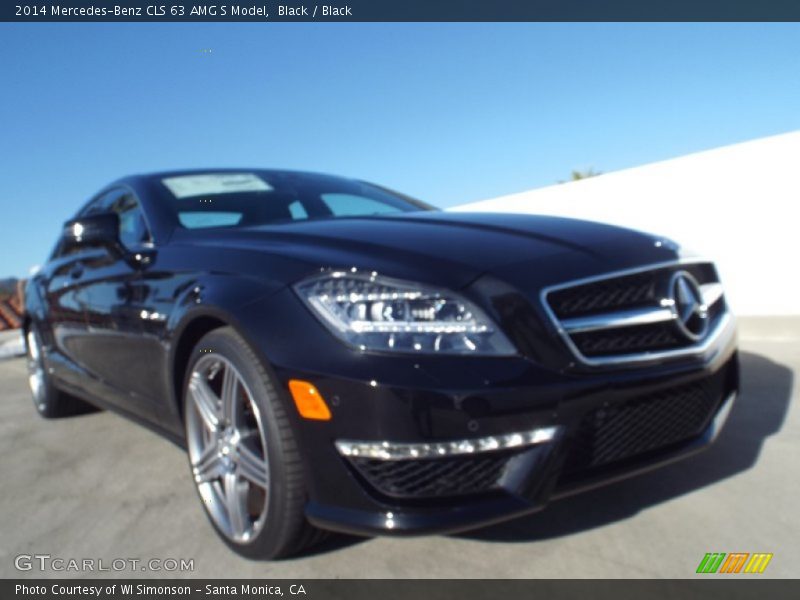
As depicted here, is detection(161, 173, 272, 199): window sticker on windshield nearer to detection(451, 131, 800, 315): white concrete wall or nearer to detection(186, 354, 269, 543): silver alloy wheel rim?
detection(186, 354, 269, 543): silver alloy wheel rim

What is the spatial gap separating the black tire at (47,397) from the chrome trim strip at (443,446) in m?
3.19

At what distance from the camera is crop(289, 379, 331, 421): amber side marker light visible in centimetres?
189

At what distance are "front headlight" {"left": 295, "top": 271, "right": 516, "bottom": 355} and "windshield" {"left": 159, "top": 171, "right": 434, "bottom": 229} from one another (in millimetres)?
1059

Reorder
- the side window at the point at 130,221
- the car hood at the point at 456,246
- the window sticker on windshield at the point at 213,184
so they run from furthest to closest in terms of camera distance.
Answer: the window sticker on windshield at the point at 213,184 < the side window at the point at 130,221 < the car hood at the point at 456,246

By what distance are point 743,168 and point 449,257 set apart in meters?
5.91

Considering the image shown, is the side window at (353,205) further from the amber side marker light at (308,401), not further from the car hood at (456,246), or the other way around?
the amber side marker light at (308,401)

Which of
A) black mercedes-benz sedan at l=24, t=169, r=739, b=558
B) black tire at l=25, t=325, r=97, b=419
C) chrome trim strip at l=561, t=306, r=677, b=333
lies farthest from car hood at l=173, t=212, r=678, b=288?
black tire at l=25, t=325, r=97, b=419

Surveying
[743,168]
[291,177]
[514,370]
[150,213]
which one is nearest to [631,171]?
[743,168]

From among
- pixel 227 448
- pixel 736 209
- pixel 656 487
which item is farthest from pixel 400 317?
pixel 736 209

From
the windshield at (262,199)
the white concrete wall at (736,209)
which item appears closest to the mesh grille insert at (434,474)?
the windshield at (262,199)

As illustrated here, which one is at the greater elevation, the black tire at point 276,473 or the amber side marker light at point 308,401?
the amber side marker light at point 308,401

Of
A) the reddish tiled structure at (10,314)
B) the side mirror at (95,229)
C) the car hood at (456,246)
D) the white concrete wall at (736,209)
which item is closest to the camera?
the car hood at (456,246)

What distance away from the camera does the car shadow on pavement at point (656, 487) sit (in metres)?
2.25
